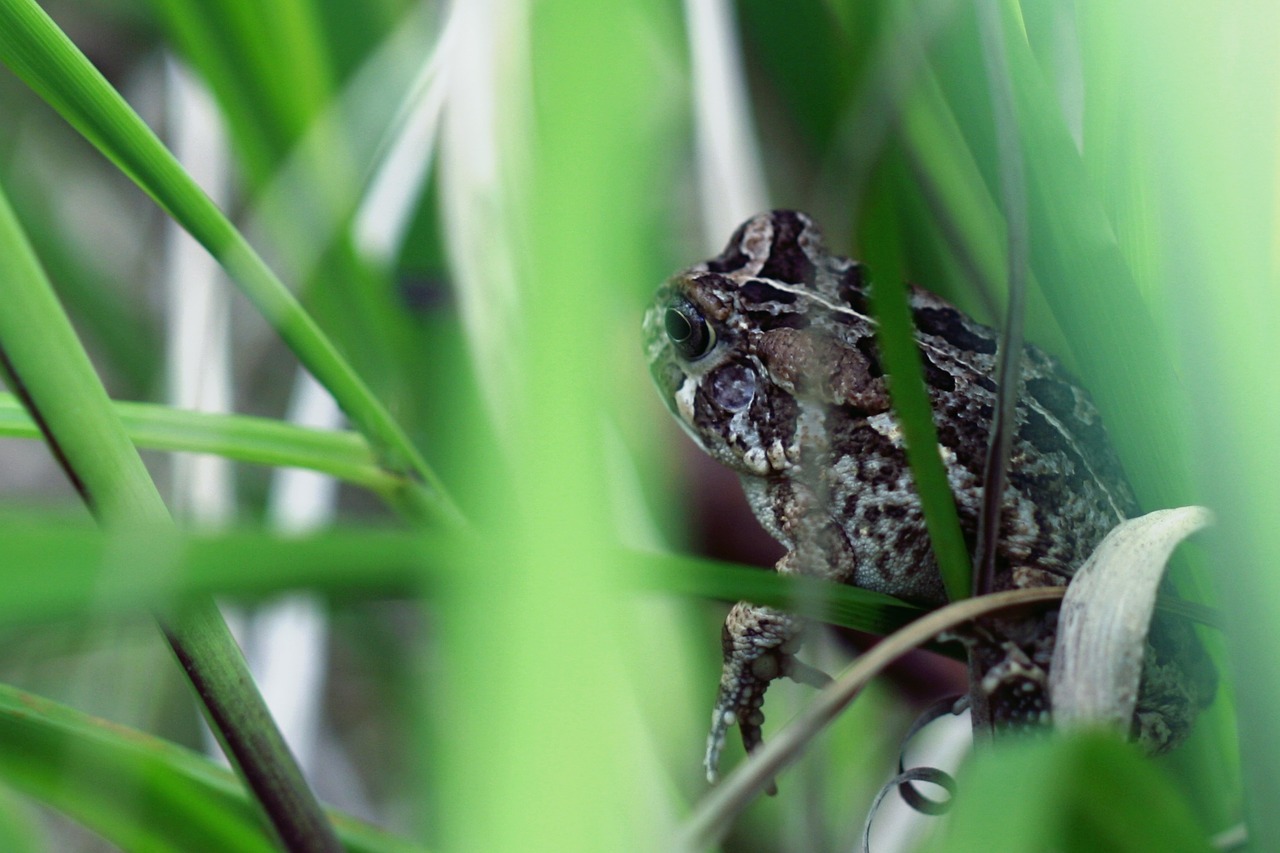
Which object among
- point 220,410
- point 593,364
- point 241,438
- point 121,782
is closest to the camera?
point 593,364

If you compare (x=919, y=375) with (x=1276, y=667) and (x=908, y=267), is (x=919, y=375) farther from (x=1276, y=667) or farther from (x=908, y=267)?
(x=908, y=267)

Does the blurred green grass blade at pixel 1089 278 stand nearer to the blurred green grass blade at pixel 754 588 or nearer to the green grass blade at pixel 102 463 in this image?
the blurred green grass blade at pixel 754 588

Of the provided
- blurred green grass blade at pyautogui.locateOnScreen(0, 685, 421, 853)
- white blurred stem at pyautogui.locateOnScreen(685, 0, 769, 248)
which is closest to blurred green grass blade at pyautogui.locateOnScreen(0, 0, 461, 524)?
blurred green grass blade at pyautogui.locateOnScreen(0, 685, 421, 853)

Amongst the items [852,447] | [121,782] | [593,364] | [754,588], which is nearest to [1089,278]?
[754,588]

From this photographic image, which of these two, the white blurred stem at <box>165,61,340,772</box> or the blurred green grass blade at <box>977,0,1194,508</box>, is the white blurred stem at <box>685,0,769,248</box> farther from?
the white blurred stem at <box>165,61,340,772</box>

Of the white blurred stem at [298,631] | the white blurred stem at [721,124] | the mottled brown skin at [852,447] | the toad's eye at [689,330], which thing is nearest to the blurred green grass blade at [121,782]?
the mottled brown skin at [852,447]

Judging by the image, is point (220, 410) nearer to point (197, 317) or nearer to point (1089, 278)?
point (197, 317)
